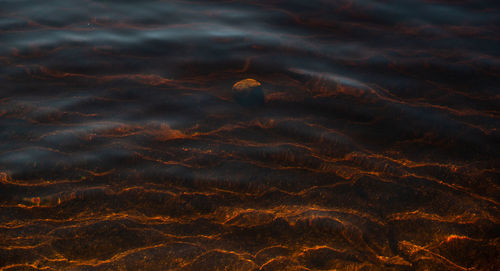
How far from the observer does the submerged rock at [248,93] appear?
123 inches

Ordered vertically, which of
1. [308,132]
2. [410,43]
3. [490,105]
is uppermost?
[410,43]

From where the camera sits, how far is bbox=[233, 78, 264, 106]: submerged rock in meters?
3.12

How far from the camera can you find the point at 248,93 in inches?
122

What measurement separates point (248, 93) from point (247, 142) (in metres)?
0.58

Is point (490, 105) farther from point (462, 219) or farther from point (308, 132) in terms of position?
point (308, 132)

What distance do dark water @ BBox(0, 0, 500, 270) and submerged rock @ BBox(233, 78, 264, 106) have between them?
0.23 feet

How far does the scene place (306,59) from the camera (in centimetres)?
378

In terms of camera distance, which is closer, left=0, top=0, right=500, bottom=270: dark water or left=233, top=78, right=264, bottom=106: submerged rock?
left=0, top=0, right=500, bottom=270: dark water

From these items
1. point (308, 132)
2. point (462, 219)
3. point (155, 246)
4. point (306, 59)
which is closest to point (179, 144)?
point (155, 246)

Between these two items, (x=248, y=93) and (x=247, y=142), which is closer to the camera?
(x=247, y=142)

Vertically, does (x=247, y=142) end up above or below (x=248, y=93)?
below

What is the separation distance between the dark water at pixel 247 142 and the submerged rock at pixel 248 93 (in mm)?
69

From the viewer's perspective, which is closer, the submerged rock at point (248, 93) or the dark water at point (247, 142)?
the dark water at point (247, 142)

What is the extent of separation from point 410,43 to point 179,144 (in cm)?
318
